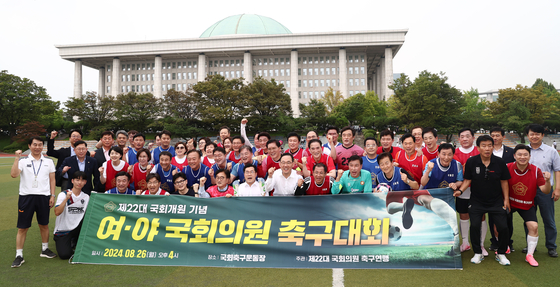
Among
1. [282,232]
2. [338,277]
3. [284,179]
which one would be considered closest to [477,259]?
[338,277]

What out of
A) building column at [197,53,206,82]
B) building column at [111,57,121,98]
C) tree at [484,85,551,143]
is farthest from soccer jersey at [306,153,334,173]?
building column at [111,57,121,98]

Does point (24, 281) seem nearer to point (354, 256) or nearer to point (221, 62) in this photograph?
point (354, 256)

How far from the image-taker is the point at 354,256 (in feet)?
15.1

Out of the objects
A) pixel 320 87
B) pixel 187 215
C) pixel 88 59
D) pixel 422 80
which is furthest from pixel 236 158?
pixel 88 59

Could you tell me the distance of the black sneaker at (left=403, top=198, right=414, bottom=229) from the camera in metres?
4.70

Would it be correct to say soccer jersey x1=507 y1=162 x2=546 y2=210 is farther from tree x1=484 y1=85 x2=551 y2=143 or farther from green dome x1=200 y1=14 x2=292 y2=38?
green dome x1=200 y1=14 x2=292 y2=38

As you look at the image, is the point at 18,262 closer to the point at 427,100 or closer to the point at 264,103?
the point at 264,103

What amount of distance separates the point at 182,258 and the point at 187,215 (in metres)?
0.69

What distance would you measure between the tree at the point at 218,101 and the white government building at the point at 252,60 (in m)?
25.6

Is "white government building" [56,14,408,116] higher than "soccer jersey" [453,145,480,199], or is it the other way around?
"white government building" [56,14,408,116]

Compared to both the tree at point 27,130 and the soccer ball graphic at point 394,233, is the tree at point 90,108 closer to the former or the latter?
the tree at point 27,130

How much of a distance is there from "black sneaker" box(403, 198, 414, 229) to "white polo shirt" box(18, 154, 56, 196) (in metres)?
6.07

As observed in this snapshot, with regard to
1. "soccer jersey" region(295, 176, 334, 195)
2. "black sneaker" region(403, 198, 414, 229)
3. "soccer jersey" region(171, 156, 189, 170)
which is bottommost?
"black sneaker" region(403, 198, 414, 229)

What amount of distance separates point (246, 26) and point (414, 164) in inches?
3098
